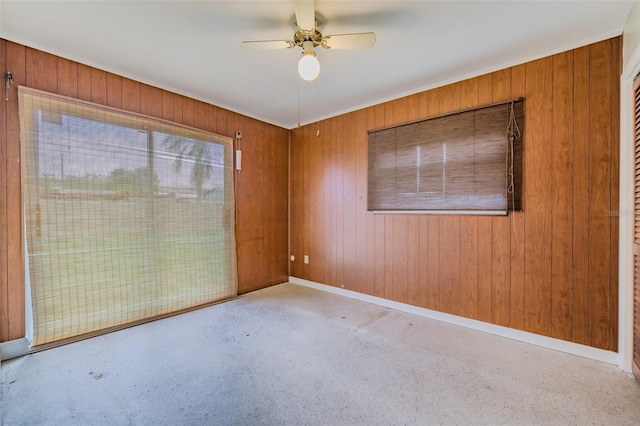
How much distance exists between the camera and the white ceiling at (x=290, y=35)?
1811 mm

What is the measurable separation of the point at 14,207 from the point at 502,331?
439cm

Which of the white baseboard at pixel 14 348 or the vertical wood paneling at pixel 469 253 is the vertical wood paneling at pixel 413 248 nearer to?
the vertical wood paneling at pixel 469 253

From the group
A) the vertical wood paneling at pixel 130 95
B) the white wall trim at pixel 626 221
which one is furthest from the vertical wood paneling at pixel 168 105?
the white wall trim at pixel 626 221

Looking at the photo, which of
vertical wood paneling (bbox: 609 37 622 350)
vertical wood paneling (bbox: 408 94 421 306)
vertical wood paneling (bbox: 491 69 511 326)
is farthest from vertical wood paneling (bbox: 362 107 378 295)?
vertical wood paneling (bbox: 609 37 622 350)

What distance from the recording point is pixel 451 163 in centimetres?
277

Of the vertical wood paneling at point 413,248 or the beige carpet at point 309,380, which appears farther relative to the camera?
the vertical wood paneling at point 413,248

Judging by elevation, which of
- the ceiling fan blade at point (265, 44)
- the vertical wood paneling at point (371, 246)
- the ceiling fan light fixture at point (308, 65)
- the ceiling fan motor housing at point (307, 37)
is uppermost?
the ceiling fan motor housing at point (307, 37)

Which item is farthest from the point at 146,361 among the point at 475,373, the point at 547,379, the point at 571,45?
the point at 571,45

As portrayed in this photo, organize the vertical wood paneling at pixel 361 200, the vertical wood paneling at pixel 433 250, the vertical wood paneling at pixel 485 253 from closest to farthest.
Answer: the vertical wood paneling at pixel 485 253, the vertical wood paneling at pixel 433 250, the vertical wood paneling at pixel 361 200

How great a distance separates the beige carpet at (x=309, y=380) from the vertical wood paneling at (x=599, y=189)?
39cm

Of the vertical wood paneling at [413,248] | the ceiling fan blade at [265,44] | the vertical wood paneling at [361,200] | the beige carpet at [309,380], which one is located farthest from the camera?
the vertical wood paneling at [361,200]

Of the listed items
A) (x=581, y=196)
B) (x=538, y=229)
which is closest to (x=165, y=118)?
(x=538, y=229)

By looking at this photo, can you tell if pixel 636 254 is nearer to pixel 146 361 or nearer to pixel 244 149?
pixel 146 361

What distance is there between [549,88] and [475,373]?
244 centimetres
